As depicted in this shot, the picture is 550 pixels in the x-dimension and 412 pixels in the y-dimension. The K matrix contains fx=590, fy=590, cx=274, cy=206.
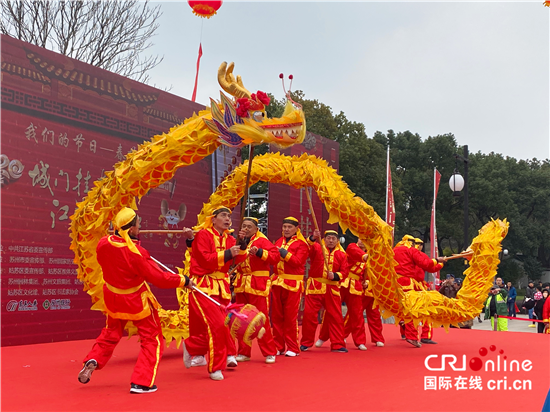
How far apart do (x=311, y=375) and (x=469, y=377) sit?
4.85ft

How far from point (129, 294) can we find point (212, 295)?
3.48ft

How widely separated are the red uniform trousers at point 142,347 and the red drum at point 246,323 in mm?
727

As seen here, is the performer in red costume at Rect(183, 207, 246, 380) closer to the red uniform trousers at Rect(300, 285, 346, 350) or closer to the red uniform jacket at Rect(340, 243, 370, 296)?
the red uniform trousers at Rect(300, 285, 346, 350)

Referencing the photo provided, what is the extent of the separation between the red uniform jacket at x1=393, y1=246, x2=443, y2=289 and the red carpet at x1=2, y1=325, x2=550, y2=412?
1.17 metres

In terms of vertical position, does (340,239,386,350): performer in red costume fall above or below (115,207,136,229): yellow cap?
below

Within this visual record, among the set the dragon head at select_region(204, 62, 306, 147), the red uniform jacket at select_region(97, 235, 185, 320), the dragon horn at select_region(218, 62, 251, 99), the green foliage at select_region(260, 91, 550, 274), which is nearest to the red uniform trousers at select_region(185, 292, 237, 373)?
the red uniform jacket at select_region(97, 235, 185, 320)

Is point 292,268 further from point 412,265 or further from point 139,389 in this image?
point 139,389

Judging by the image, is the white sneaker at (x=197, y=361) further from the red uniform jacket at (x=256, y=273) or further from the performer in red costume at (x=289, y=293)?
the performer in red costume at (x=289, y=293)

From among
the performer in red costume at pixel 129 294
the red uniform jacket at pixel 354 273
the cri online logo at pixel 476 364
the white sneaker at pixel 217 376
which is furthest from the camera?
the red uniform jacket at pixel 354 273

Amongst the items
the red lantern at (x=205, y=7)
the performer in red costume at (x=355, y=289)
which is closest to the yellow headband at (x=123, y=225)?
the red lantern at (x=205, y=7)

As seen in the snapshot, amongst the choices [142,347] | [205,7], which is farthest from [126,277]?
[205,7]

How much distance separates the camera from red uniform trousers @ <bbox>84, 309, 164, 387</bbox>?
14.9ft

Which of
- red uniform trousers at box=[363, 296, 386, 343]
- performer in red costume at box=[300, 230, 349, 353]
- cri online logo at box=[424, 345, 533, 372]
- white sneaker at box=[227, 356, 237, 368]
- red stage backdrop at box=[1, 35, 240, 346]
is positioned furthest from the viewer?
red uniform trousers at box=[363, 296, 386, 343]

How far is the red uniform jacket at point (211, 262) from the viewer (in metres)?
5.55
